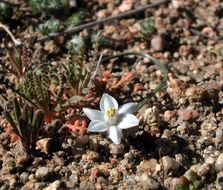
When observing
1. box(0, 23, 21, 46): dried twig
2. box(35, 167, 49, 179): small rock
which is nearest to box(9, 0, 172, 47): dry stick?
box(0, 23, 21, 46): dried twig

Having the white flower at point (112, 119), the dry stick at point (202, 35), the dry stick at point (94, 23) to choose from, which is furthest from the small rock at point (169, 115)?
the dry stick at point (94, 23)

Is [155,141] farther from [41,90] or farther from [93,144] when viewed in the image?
[41,90]

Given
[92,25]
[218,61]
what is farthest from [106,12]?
[218,61]

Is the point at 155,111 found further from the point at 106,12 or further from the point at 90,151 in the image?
the point at 106,12

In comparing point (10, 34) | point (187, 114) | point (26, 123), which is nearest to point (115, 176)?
point (26, 123)

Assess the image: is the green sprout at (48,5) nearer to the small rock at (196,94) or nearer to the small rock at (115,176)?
the small rock at (196,94)
